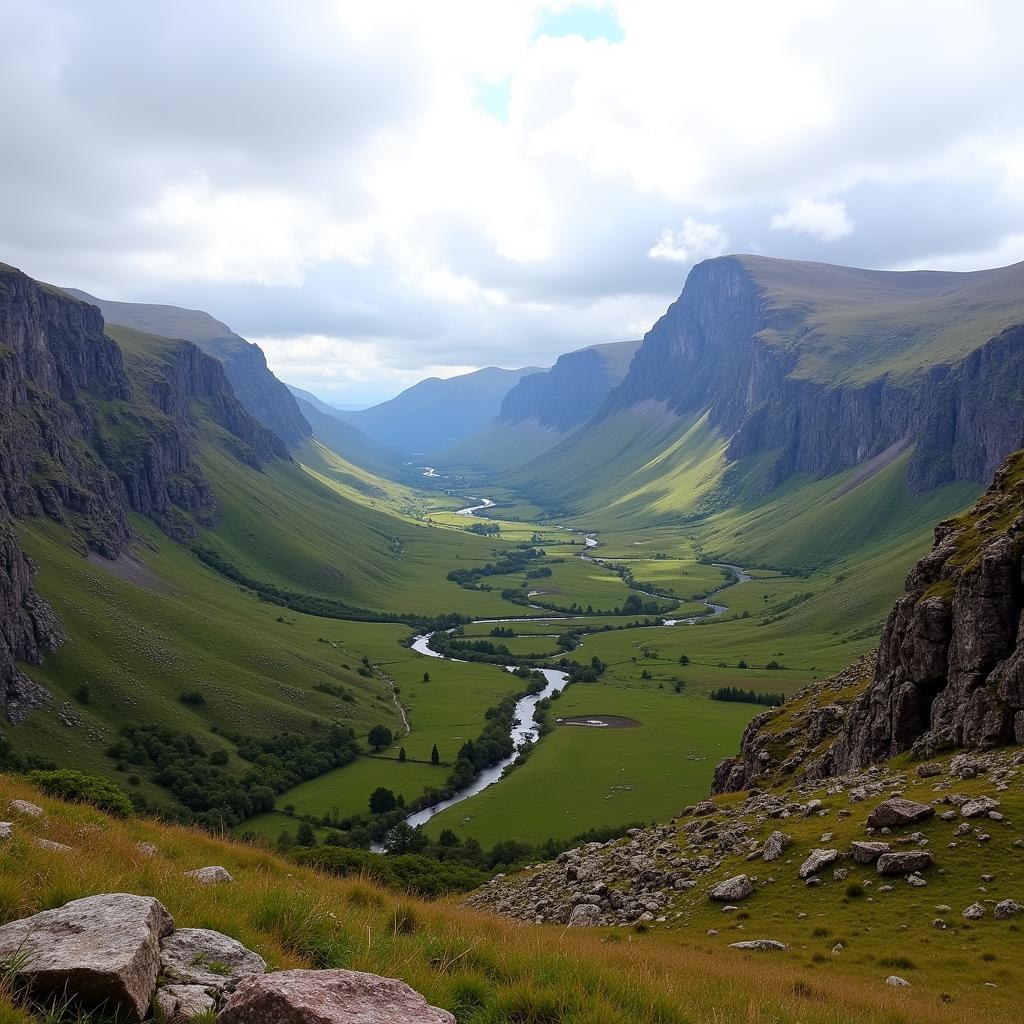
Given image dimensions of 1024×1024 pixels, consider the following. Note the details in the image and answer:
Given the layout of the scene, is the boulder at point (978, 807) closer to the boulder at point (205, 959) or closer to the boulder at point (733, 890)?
the boulder at point (733, 890)

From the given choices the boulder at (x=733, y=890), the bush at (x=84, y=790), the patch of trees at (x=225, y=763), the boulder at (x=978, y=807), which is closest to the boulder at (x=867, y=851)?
the boulder at (x=978, y=807)

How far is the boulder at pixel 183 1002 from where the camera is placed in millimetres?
10328

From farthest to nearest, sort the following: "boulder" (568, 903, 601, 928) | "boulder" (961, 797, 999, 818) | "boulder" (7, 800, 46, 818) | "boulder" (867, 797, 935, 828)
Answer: "boulder" (568, 903, 601, 928), "boulder" (867, 797, 935, 828), "boulder" (961, 797, 999, 818), "boulder" (7, 800, 46, 818)

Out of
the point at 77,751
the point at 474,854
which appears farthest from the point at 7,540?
the point at 474,854

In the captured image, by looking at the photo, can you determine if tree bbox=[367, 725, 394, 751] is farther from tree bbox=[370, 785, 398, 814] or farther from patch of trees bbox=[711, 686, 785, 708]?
patch of trees bbox=[711, 686, 785, 708]

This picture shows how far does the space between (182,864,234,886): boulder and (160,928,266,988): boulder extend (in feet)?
14.7

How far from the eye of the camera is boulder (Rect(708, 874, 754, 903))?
34.5 meters

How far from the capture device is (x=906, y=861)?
104ft

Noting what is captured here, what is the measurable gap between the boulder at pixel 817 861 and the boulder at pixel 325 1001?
27924 mm

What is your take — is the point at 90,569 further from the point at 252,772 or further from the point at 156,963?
the point at 156,963

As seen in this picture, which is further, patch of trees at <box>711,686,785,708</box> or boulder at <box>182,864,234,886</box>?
patch of trees at <box>711,686,785,708</box>

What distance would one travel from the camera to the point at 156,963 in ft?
36.7

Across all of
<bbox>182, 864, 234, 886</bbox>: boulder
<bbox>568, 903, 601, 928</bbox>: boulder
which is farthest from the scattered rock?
<bbox>568, 903, 601, 928</bbox>: boulder

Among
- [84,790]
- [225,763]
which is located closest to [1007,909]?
[84,790]
